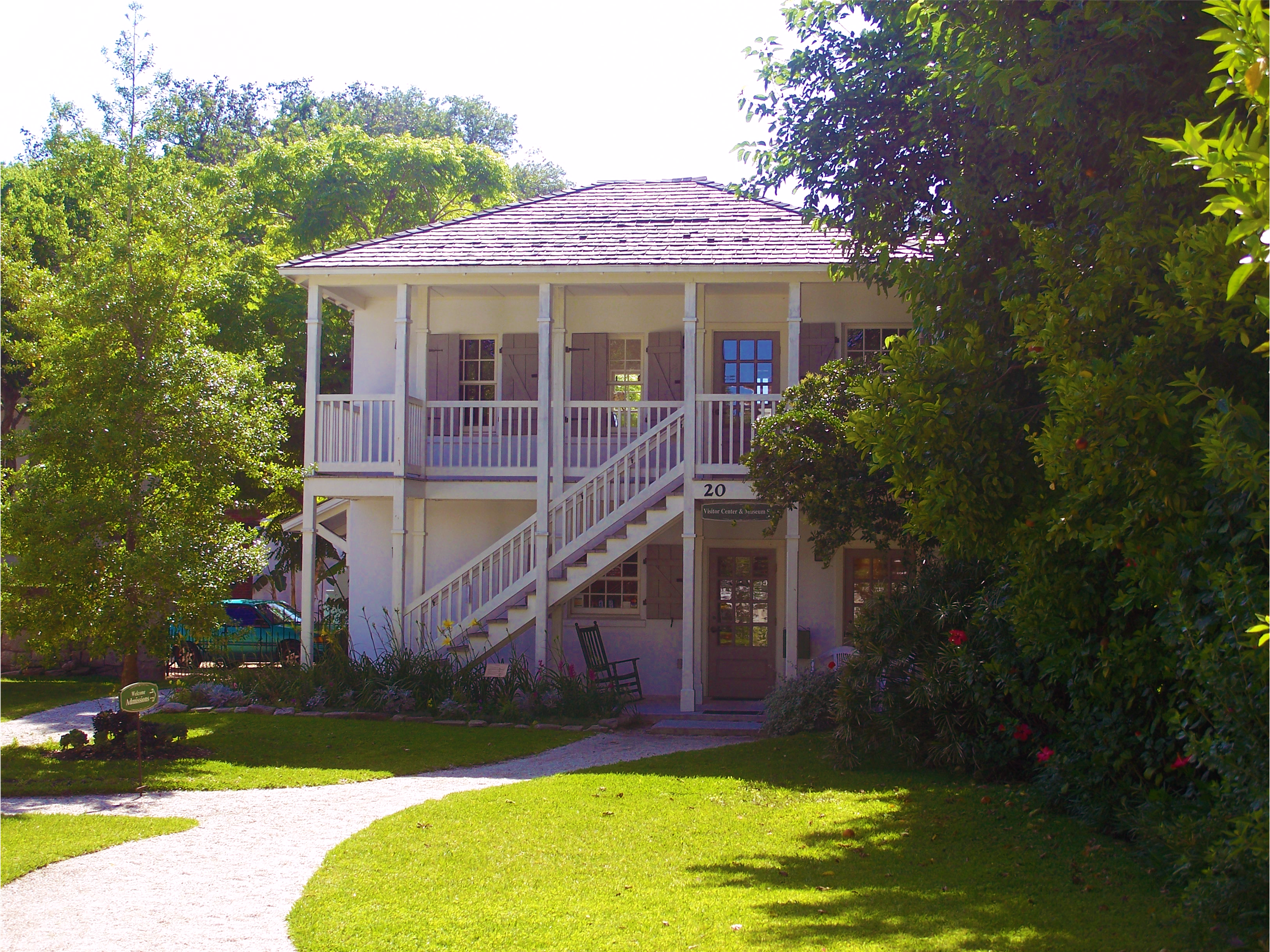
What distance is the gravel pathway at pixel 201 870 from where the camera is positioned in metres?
5.20

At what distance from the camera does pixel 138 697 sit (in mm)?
8469

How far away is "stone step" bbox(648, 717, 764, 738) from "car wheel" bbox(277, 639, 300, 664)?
24.9 ft

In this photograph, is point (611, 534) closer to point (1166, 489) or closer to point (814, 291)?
point (814, 291)

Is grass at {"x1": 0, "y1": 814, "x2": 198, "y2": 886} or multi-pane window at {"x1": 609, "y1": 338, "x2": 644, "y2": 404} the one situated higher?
multi-pane window at {"x1": 609, "y1": 338, "x2": 644, "y2": 404}

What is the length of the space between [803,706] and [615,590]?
5.07 meters

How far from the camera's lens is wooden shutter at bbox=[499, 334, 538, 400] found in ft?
53.9

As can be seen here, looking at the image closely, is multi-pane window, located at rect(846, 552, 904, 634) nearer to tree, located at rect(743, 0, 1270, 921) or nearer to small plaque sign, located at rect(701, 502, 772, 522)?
small plaque sign, located at rect(701, 502, 772, 522)

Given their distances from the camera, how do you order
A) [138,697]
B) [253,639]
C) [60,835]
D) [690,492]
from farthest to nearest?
[253,639] → [690,492] → [138,697] → [60,835]

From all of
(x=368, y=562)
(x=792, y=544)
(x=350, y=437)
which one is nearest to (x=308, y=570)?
(x=368, y=562)

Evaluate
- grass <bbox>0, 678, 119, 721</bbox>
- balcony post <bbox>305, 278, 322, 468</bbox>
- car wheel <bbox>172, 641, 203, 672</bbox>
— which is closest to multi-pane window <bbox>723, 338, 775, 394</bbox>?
balcony post <bbox>305, 278, 322, 468</bbox>

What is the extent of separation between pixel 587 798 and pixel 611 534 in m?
5.83

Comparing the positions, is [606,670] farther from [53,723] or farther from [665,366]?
[53,723]

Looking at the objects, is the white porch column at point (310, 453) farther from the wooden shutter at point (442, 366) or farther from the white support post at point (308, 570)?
the wooden shutter at point (442, 366)

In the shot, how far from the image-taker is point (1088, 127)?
6.63 meters
